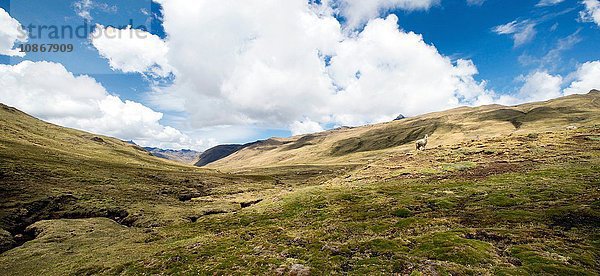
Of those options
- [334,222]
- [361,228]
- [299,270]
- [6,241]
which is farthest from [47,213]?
[361,228]

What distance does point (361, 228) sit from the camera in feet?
143

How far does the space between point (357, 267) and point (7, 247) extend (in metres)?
55.0

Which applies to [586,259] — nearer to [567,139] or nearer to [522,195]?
[522,195]

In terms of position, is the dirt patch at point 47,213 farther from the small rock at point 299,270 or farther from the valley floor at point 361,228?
the small rock at point 299,270

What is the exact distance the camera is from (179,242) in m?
45.2

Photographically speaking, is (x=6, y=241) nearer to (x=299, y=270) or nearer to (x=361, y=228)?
(x=299, y=270)

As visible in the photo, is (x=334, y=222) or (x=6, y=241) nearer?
(x=6, y=241)

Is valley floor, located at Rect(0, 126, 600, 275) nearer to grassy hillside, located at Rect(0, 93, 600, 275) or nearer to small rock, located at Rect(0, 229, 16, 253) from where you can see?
grassy hillside, located at Rect(0, 93, 600, 275)

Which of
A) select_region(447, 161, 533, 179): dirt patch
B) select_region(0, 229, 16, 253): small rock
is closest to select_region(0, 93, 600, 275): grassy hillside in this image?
select_region(447, 161, 533, 179): dirt patch

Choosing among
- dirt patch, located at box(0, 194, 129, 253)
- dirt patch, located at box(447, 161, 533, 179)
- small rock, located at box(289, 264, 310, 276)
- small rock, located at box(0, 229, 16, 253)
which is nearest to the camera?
small rock, located at box(289, 264, 310, 276)

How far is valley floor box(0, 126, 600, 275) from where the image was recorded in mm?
29438

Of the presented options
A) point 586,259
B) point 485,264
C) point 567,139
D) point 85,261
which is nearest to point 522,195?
point 586,259

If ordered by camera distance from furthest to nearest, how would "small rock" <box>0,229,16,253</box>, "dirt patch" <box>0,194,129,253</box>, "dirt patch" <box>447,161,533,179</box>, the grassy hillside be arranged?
"dirt patch" <box>447,161,533,179</box>, "dirt patch" <box>0,194,129,253</box>, "small rock" <box>0,229,16,253</box>, the grassy hillside

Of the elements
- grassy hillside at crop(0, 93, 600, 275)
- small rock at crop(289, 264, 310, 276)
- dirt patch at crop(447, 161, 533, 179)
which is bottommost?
small rock at crop(289, 264, 310, 276)
